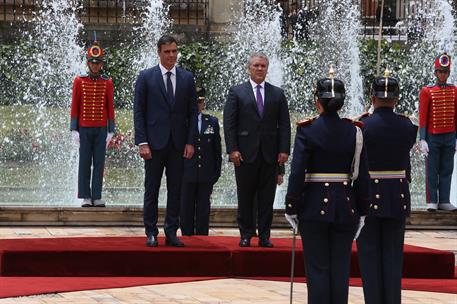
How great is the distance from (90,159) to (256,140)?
4691 mm

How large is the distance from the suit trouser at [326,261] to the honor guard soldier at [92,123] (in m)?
7.37

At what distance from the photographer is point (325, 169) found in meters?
9.74

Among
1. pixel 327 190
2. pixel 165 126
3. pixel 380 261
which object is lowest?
pixel 380 261

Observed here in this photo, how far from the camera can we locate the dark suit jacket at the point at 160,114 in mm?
12398

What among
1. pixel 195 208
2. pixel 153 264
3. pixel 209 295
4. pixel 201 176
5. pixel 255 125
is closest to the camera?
pixel 209 295

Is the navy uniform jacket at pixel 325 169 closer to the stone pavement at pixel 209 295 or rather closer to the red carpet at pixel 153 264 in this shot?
the stone pavement at pixel 209 295

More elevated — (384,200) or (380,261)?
(384,200)

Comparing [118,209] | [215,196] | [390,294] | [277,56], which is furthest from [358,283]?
[277,56]

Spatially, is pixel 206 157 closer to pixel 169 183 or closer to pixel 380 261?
pixel 169 183

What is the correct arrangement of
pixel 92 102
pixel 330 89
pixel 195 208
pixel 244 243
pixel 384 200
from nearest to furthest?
pixel 330 89 → pixel 384 200 → pixel 244 243 → pixel 195 208 → pixel 92 102

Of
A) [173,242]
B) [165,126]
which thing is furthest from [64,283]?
[165,126]

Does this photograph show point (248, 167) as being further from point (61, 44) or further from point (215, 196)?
point (61, 44)

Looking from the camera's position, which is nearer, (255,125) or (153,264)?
(153,264)

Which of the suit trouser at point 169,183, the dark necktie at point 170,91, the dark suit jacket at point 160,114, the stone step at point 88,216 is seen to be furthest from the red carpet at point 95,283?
the stone step at point 88,216
